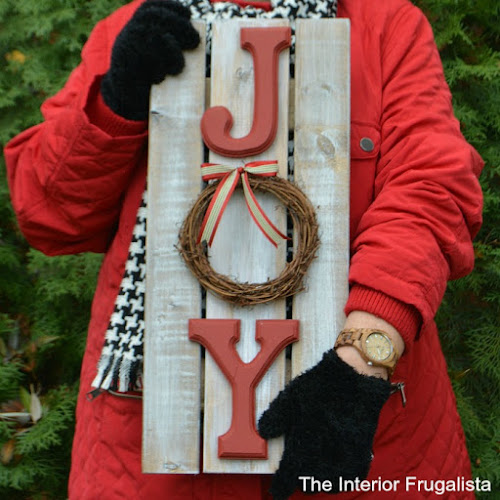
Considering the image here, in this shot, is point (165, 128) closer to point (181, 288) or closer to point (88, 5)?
point (181, 288)

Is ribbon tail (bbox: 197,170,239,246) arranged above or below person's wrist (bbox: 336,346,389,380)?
above

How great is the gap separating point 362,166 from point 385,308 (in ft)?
1.18

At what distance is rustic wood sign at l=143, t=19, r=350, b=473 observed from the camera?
1.65m

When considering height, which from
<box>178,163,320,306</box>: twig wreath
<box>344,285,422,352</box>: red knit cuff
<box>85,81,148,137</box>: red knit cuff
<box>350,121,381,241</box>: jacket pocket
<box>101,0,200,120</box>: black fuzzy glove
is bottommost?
<box>344,285,422,352</box>: red knit cuff

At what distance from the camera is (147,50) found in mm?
1653

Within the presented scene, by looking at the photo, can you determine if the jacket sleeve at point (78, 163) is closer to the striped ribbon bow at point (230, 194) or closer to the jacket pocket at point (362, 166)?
the striped ribbon bow at point (230, 194)

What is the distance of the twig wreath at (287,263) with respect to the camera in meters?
1.65

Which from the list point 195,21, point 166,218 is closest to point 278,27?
point 195,21

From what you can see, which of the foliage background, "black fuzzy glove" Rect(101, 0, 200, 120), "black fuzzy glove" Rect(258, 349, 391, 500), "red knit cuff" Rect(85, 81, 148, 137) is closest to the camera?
"black fuzzy glove" Rect(258, 349, 391, 500)

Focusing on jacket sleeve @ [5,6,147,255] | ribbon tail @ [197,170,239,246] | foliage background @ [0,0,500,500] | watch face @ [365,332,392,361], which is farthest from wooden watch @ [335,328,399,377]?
foliage background @ [0,0,500,500]

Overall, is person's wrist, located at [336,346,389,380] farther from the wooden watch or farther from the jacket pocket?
the jacket pocket

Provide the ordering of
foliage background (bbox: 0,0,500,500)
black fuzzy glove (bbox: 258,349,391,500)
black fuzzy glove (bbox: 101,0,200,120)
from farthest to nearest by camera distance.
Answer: foliage background (bbox: 0,0,500,500)
black fuzzy glove (bbox: 101,0,200,120)
black fuzzy glove (bbox: 258,349,391,500)

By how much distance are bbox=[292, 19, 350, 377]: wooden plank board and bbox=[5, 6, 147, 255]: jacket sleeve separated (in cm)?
39

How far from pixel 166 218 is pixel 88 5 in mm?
1519
